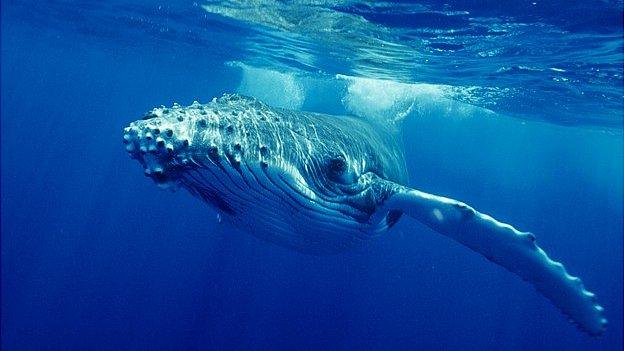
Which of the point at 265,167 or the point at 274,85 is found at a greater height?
the point at 274,85

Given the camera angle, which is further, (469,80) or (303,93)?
(303,93)

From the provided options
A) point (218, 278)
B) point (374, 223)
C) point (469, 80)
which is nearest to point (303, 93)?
point (218, 278)

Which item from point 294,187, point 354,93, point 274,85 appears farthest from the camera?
point 274,85

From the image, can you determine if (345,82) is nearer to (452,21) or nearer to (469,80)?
(469,80)

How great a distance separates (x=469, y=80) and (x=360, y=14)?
10.4m

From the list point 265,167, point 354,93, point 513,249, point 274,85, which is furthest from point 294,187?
point 274,85

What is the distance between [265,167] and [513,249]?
2.58 metres

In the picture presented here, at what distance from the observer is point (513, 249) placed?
4500 mm

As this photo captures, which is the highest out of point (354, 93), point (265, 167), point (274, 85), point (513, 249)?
point (274, 85)

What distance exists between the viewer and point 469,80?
22656 millimetres

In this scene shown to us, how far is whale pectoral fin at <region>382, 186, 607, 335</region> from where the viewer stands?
14.4ft

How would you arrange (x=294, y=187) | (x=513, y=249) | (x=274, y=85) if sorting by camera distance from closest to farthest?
(x=513, y=249) → (x=294, y=187) → (x=274, y=85)

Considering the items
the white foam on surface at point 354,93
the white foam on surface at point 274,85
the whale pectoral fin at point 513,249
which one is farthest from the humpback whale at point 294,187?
the white foam on surface at point 274,85

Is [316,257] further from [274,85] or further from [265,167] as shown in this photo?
[265,167]
